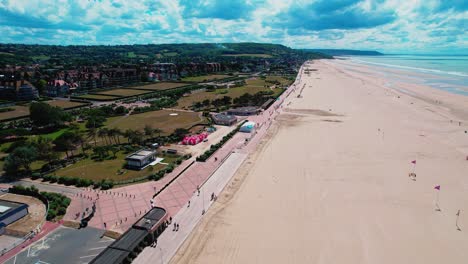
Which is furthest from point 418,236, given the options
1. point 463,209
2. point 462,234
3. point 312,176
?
point 312,176

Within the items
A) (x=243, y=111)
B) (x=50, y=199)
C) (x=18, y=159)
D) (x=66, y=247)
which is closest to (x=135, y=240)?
(x=66, y=247)

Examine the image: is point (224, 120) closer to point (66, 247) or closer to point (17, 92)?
point (66, 247)

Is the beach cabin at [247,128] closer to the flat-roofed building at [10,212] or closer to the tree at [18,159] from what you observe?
the tree at [18,159]

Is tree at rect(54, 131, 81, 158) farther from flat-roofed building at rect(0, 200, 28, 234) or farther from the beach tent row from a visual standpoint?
the beach tent row

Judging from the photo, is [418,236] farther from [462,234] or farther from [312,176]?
[312,176]

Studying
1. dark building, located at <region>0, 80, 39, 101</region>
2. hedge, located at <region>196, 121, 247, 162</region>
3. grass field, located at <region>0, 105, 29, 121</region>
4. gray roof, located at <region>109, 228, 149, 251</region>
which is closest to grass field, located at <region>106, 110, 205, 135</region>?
hedge, located at <region>196, 121, 247, 162</region>

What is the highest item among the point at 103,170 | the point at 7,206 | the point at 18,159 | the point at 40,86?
the point at 40,86

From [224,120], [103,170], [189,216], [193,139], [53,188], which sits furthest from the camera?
[224,120]
